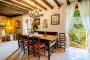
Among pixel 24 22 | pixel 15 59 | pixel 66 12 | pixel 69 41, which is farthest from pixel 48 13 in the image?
pixel 15 59

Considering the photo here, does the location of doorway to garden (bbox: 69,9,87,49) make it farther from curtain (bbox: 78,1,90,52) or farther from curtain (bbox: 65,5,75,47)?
curtain (bbox: 78,1,90,52)

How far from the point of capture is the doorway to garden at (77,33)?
419 cm

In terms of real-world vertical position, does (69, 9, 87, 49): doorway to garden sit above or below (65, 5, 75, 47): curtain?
below

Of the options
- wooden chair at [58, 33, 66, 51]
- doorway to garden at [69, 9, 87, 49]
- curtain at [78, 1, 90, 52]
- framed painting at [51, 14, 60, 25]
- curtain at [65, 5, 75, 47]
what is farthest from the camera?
framed painting at [51, 14, 60, 25]

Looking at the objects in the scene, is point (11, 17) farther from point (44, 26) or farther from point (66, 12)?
point (66, 12)

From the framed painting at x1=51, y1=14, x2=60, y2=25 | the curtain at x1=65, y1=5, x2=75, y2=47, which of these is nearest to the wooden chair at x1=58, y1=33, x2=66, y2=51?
the curtain at x1=65, y1=5, x2=75, y2=47

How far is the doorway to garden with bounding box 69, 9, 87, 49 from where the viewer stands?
13.7 feet

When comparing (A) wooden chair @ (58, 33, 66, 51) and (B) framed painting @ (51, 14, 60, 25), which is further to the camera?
(B) framed painting @ (51, 14, 60, 25)

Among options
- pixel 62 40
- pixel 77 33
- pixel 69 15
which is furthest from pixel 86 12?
pixel 62 40

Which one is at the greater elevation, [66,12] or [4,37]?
[66,12]

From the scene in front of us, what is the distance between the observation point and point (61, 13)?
4562 millimetres

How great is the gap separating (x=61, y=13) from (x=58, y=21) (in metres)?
0.55

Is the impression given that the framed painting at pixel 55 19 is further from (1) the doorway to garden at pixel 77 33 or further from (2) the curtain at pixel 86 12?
(2) the curtain at pixel 86 12

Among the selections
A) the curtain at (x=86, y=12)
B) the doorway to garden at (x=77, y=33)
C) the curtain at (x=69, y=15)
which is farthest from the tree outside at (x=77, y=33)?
the curtain at (x=86, y=12)
